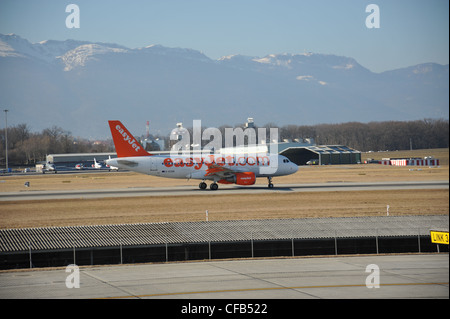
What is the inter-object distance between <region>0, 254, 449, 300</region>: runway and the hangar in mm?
138696

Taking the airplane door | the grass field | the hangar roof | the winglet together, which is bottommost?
the grass field

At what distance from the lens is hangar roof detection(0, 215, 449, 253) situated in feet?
92.0

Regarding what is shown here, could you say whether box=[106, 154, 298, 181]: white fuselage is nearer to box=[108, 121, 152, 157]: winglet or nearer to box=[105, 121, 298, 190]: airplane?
box=[105, 121, 298, 190]: airplane

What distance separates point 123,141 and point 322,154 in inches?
3927

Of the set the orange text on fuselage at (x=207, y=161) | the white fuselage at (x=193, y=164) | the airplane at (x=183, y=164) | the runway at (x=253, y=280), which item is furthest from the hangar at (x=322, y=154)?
the runway at (x=253, y=280)

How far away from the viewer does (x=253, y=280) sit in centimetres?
2208

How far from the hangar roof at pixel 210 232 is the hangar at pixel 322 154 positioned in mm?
132386

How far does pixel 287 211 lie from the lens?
159 feet

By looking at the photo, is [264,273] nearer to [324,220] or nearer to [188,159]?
[324,220]

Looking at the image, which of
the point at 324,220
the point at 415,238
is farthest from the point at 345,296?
the point at 324,220

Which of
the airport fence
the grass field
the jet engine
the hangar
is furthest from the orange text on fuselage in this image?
the hangar

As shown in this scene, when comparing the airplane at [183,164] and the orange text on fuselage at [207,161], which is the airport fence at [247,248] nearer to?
the airplane at [183,164]

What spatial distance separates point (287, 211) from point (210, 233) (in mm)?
19685

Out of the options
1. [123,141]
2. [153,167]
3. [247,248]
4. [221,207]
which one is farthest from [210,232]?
[123,141]
